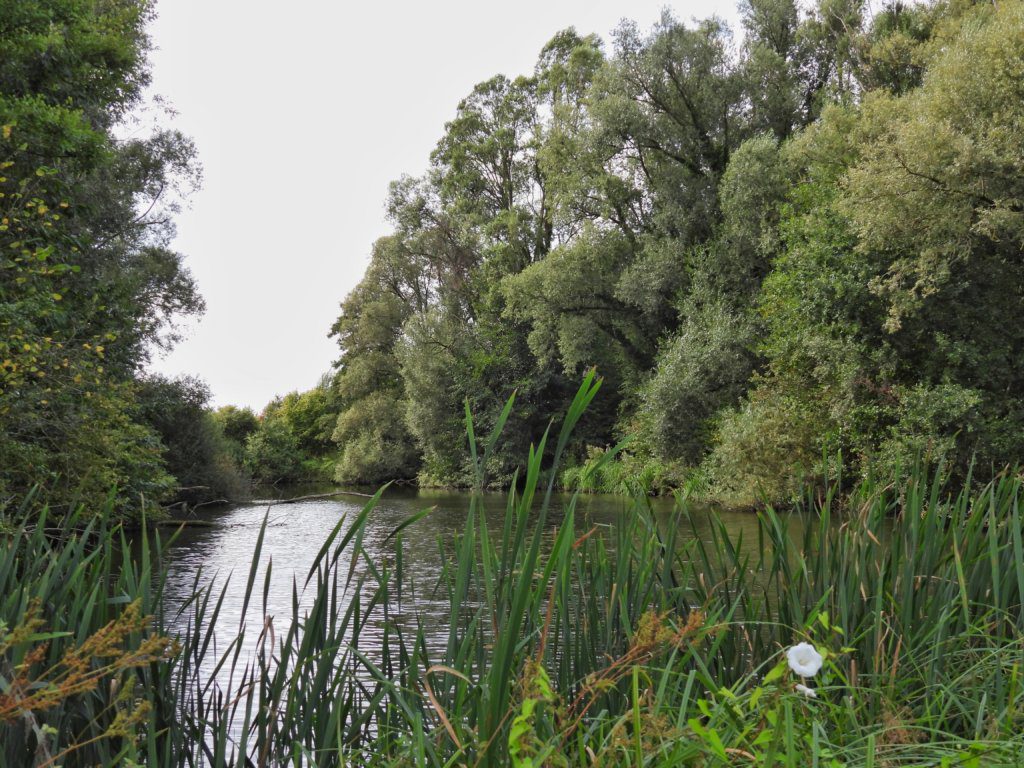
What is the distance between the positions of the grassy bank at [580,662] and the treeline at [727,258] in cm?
153

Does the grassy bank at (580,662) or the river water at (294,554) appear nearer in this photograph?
the grassy bank at (580,662)

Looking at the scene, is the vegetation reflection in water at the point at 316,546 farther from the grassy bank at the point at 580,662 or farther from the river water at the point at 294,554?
the grassy bank at the point at 580,662

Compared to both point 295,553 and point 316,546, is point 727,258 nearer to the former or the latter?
A: point 316,546

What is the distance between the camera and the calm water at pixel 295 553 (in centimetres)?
783

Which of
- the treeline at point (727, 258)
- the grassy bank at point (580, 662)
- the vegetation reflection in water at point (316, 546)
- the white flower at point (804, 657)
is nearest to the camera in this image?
the white flower at point (804, 657)

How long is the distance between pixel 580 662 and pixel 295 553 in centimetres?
1239

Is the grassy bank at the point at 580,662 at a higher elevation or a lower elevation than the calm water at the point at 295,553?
higher

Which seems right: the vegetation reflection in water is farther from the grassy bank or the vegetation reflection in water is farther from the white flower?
the white flower

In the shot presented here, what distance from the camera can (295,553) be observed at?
14844 millimetres

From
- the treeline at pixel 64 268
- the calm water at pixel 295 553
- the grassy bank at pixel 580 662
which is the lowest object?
the calm water at pixel 295 553

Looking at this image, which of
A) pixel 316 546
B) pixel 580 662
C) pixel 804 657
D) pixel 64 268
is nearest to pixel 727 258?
pixel 316 546

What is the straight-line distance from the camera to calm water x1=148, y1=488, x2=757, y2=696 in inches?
308

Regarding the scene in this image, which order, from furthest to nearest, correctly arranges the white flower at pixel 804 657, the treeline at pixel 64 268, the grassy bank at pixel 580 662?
1. the treeline at pixel 64 268
2. the grassy bank at pixel 580 662
3. the white flower at pixel 804 657

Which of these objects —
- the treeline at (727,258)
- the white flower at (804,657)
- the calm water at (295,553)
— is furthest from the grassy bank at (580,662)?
the treeline at (727,258)
